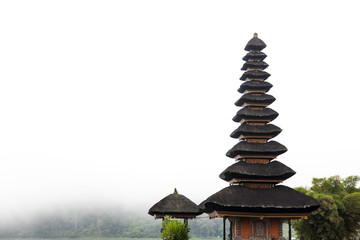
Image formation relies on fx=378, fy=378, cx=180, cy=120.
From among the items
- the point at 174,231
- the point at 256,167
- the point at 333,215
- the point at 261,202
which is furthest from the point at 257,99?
the point at 333,215

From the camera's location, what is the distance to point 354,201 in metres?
44.6

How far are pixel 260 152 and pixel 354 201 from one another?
18935mm

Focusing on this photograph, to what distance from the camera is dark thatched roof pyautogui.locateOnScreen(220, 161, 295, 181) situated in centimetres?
3167

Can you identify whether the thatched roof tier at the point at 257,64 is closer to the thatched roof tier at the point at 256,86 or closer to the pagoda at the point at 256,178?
the pagoda at the point at 256,178

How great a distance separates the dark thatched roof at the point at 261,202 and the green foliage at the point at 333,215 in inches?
541

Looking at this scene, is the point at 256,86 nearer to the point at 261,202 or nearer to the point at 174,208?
the point at 261,202

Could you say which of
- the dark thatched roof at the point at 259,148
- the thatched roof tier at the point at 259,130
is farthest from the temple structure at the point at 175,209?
the thatched roof tier at the point at 259,130

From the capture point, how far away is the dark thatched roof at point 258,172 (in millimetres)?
31672

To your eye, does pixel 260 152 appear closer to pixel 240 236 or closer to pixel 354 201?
pixel 240 236

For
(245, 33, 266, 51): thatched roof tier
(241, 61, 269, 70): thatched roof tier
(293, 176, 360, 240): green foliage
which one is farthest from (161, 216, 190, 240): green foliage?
(293, 176, 360, 240): green foliage

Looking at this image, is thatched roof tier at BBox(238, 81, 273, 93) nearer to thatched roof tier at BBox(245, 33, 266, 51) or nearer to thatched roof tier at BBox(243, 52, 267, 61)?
thatched roof tier at BBox(243, 52, 267, 61)

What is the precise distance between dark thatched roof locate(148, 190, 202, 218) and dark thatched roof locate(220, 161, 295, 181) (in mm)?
5491

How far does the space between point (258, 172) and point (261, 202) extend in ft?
9.64

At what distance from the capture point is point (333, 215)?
4225 centimetres
